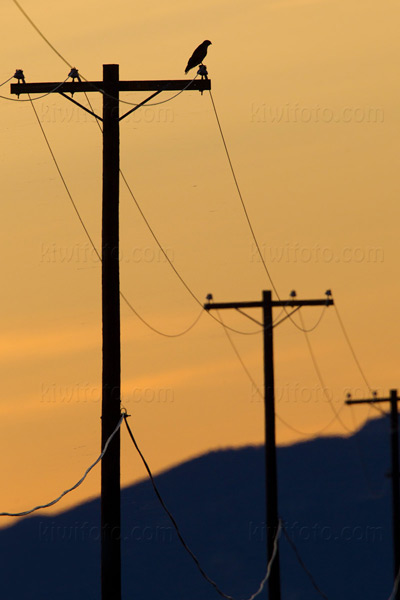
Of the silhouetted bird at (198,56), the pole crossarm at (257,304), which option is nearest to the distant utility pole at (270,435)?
the pole crossarm at (257,304)

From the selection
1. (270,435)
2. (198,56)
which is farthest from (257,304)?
(198,56)

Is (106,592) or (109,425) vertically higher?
(109,425)

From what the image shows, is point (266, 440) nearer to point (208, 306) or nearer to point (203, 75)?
point (208, 306)

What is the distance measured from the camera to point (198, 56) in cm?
2556

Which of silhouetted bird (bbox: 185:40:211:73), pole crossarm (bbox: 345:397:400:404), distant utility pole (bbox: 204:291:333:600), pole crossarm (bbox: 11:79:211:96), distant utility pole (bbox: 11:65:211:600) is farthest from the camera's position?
pole crossarm (bbox: 345:397:400:404)

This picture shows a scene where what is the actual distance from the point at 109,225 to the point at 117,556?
471 centimetres

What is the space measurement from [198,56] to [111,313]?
4926 mm

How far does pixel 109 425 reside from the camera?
22953 mm

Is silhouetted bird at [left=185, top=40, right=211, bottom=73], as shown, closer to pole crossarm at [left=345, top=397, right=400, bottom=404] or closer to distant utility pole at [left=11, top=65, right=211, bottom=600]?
distant utility pole at [left=11, top=65, right=211, bottom=600]

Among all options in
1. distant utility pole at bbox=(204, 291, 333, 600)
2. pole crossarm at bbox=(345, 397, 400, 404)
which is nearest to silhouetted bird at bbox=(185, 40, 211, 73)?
distant utility pole at bbox=(204, 291, 333, 600)

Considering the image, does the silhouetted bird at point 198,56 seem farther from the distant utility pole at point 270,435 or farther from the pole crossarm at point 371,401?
the pole crossarm at point 371,401

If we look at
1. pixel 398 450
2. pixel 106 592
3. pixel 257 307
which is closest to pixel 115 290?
pixel 106 592

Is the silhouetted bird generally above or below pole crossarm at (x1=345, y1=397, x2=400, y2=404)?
above

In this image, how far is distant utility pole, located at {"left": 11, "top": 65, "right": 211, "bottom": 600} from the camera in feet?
74.6
